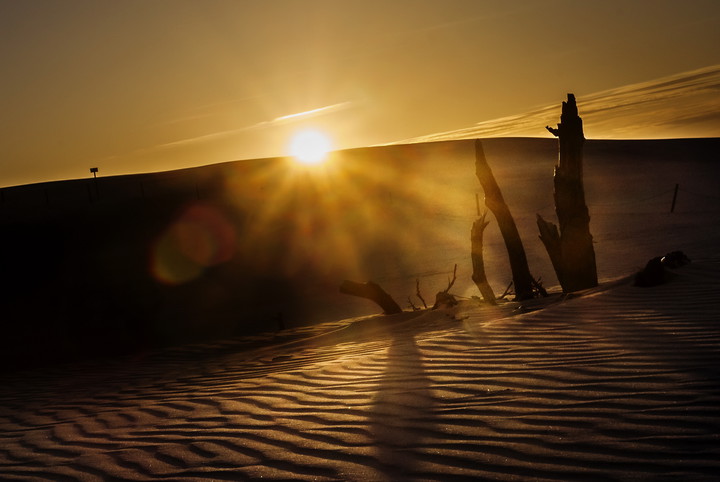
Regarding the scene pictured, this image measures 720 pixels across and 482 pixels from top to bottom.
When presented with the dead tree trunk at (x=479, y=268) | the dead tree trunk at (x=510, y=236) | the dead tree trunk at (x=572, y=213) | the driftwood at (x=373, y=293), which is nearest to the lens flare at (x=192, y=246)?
the driftwood at (x=373, y=293)

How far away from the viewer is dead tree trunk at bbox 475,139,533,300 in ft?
39.9

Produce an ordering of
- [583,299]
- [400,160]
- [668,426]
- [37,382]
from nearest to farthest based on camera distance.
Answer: [668,426] → [583,299] → [37,382] → [400,160]

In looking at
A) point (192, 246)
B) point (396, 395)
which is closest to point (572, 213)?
point (396, 395)

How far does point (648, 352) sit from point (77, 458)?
163 inches

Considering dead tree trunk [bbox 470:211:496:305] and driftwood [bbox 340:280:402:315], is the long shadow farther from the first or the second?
driftwood [bbox 340:280:402:315]

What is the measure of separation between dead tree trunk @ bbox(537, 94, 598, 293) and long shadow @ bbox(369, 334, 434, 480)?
4162mm

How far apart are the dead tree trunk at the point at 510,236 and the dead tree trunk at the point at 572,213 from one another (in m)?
1.04

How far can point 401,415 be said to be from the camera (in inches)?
207

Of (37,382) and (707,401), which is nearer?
(707,401)

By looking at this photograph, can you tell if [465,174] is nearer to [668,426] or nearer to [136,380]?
[136,380]

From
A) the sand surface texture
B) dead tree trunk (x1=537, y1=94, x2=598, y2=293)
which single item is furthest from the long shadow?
dead tree trunk (x1=537, y1=94, x2=598, y2=293)

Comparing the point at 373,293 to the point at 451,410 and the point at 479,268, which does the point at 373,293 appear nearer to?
the point at 479,268

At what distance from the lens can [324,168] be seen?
164 feet

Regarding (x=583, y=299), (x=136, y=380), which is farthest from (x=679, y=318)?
(x=136, y=380)
